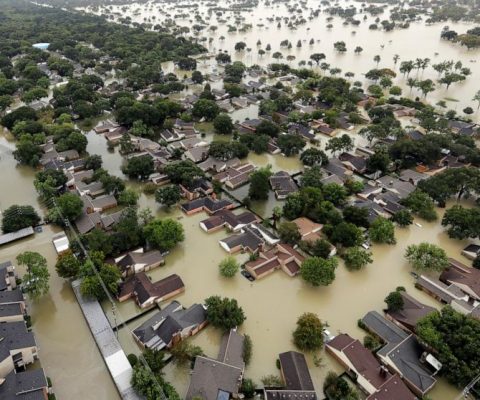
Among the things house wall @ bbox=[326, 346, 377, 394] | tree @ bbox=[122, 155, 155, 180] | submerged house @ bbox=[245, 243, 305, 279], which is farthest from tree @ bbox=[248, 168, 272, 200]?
house wall @ bbox=[326, 346, 377, 394]

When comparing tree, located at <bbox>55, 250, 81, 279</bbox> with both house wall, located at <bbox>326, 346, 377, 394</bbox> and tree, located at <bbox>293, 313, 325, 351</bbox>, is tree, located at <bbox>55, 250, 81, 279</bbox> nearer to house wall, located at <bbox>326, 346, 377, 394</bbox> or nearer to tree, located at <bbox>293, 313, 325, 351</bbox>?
tree, located at <bbox>293, 313, 325, 351</bbox>

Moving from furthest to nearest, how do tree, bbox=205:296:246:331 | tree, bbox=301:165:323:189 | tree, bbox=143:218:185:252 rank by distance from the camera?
tree, bbox=301:165:323:189
tree, bbox=143:218:185:252
tree, bbox=205:296:246:331

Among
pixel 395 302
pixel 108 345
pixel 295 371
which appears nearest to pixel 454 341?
pixel 395 302

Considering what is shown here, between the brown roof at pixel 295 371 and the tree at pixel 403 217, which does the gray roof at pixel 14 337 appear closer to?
the brown roof at pixel 295 371

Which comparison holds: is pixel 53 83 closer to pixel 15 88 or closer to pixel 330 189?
pixel 15 88

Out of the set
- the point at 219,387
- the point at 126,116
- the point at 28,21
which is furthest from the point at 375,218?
the point at 28,21
